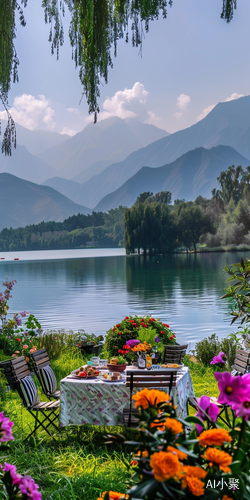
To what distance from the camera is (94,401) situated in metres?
4.19

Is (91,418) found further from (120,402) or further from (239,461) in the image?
(239,461)

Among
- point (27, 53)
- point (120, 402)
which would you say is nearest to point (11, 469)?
point (120, 402)

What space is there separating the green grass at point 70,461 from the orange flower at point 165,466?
4.77ft

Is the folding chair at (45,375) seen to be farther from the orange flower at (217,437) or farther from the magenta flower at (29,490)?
the orange flower at (217,437)

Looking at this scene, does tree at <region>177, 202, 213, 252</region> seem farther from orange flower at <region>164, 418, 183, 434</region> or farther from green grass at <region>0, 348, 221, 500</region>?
orange flower at <region>164, 418, 183, 434</region>

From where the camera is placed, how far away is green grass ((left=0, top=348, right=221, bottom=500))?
2979mm

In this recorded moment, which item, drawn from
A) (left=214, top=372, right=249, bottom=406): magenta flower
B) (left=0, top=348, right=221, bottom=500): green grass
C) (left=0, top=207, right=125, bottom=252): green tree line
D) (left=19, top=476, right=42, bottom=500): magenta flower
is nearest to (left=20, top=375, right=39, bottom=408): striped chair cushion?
(left=0, top=348, right=221, bottom=500): green grass

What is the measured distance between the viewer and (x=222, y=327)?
1539cm

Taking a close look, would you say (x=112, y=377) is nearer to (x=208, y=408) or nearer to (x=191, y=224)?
(x=208, y=408)

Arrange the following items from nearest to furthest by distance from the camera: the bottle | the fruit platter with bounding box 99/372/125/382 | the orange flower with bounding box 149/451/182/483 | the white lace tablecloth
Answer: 1. the orange flower with bounding box 149/451/182/483
2. the white lace tablecloth
3. the fruit platter with bounding box 99/372/125/382
4. the bottle

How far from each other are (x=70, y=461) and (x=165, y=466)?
3.01 m

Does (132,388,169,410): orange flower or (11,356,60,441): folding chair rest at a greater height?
(132,388,169,410): orange flower

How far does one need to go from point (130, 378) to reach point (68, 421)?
2.63 ft

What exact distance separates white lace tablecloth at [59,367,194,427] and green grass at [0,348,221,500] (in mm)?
214
